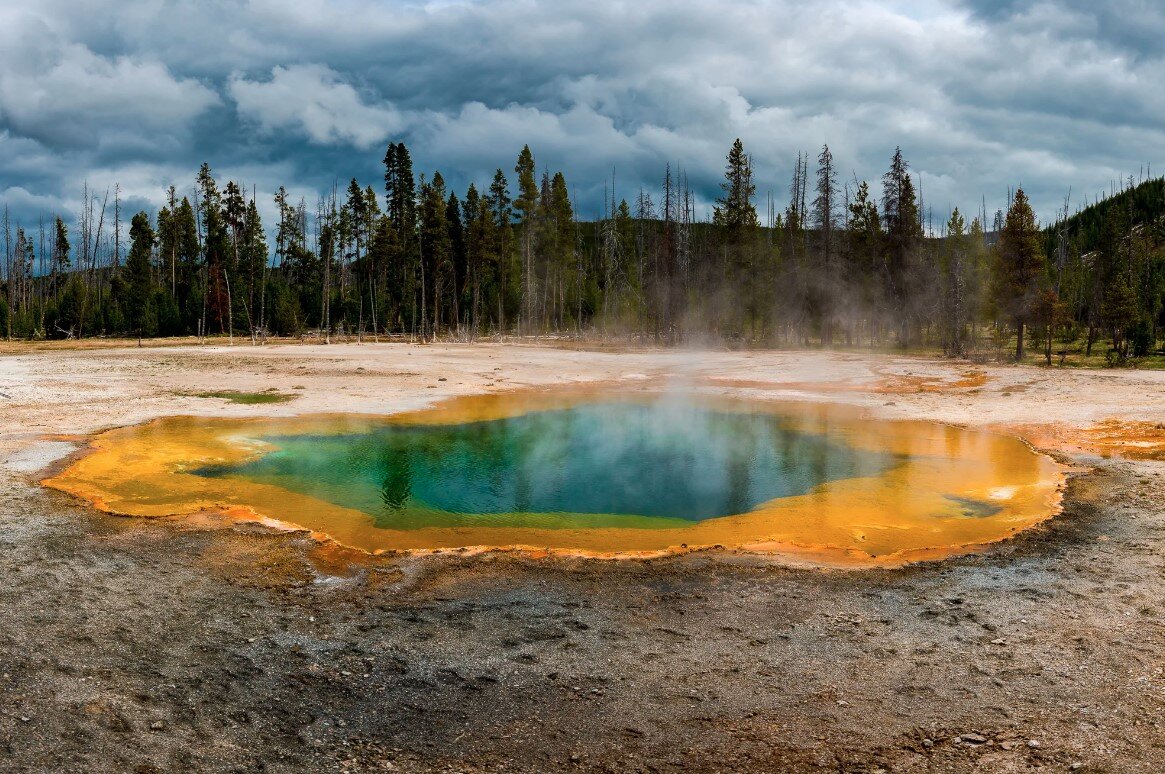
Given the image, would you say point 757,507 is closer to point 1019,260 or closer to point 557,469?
point 557,469

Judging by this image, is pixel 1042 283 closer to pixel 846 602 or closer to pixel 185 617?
pixel 846 602

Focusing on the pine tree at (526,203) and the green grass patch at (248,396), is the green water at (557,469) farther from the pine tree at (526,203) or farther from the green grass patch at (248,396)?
the pine tree at (526,203)

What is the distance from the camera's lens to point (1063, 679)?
19.2 ft

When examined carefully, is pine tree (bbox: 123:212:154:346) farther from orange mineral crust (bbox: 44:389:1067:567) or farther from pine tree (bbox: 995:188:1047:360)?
pine tree (bbox: 995:188:1047:360)

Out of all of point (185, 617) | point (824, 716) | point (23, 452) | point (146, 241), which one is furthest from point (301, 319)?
point (824, 716)

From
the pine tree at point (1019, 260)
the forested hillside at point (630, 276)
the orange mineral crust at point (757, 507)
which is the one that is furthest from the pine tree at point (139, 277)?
the pine tree at point (1019, 260)

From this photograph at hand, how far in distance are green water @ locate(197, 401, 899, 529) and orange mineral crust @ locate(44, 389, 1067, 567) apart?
57 centimetres

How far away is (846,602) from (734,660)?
6.69ft

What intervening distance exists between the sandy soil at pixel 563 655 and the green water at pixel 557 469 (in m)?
2.96

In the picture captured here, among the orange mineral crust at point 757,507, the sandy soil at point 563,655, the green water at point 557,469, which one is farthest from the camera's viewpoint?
the green water at point 557,469

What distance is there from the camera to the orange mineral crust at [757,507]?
10055 millimetres

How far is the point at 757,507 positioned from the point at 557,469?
4949 mm

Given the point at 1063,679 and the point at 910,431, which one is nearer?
the point at 1063,679

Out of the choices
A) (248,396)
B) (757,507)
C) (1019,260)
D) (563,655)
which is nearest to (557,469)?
(757,507)
